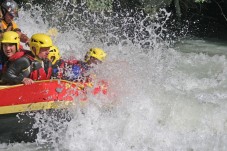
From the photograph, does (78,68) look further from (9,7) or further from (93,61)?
(9,7)

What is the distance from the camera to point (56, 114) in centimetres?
483

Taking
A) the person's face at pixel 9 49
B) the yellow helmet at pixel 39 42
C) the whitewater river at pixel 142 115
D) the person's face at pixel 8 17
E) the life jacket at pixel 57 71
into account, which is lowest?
the whitewater river at pixel 142 115

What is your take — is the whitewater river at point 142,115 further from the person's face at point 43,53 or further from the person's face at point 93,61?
the person's face at point 43,53

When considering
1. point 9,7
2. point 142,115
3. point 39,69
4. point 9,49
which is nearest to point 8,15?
point 9,7

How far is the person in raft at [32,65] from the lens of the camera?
4.90 m

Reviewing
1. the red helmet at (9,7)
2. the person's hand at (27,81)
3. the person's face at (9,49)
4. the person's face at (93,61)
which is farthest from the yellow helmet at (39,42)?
the red helmet at (9,7)

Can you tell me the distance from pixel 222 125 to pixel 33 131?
257 cm

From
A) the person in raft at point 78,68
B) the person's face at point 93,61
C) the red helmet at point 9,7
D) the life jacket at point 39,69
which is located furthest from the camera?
the red helmet at point 9,7

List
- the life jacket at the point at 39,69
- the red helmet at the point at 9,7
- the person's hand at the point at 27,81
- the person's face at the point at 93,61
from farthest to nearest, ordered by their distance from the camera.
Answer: the red helmet at the point at 9,7 → the person's face at the point at 93,61 → the life jacket at the point at 39,69 → the person's hand at the point at 27,81

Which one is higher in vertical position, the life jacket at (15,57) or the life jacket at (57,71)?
the life jacket at (15,57)

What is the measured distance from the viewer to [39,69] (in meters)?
5.04

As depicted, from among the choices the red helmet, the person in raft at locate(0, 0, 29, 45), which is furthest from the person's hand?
the red helmet

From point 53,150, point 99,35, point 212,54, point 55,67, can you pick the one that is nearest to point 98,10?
point 99,35

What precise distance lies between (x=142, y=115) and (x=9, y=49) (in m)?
1.99
